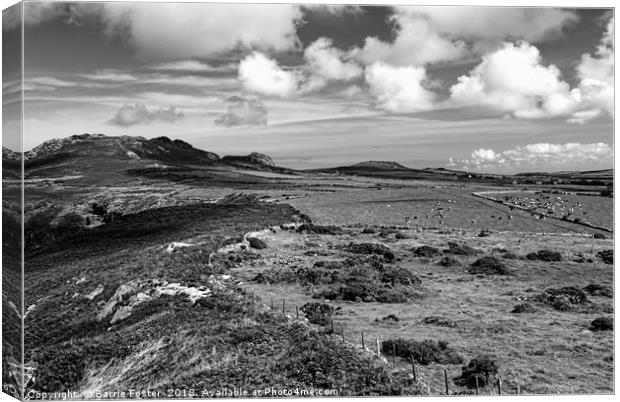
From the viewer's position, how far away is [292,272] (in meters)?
19.9

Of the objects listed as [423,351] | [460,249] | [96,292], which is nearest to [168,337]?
[96,292]

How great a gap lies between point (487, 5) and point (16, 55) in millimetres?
13570

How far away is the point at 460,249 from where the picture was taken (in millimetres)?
20500

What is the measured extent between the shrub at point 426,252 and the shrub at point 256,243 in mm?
7278

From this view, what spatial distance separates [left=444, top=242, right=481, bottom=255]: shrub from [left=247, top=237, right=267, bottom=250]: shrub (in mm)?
8479

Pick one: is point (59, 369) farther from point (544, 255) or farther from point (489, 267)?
point (544, 255)


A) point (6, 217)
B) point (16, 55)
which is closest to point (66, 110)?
point (16, 55)

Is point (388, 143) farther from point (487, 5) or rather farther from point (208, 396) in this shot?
point (208, 396)

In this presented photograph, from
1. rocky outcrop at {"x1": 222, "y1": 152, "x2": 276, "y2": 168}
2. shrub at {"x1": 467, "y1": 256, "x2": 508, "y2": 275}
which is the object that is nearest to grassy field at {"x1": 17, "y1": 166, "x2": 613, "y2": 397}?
shrub at {"x1": 467, "y1": 256, "x2": 508, "y2": 275}

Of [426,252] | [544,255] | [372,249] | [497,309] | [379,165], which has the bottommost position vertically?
[497,309]

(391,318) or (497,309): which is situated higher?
(497,309)

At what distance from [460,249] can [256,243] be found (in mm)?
9290

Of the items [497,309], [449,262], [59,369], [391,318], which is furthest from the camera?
[449,262]

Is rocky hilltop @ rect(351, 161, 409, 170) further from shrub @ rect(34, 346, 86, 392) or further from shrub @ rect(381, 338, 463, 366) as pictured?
shrub @ rect(34, 346, 86, 392)
